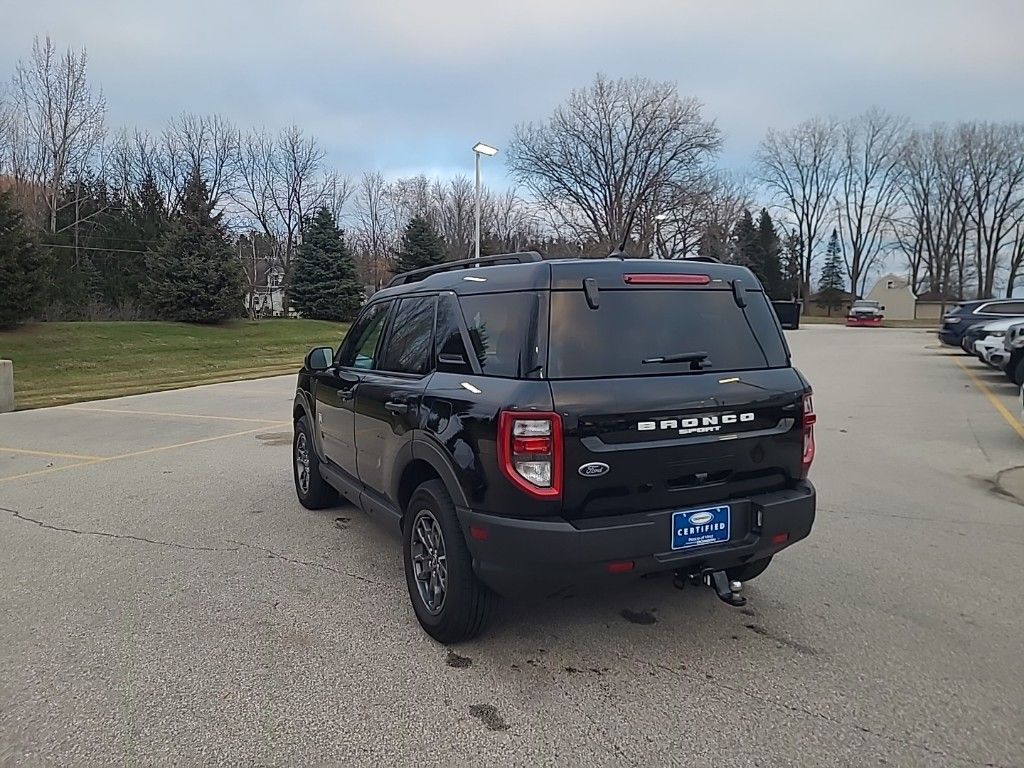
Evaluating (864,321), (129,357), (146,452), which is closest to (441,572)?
(146,452)

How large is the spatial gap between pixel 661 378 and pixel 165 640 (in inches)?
111

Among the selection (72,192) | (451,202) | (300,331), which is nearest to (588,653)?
(300,331)

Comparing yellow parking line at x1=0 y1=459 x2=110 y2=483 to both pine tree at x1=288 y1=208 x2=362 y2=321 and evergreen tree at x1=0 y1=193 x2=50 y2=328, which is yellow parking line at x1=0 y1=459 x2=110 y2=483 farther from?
pine tree at x1=288 y1=208 x2=362 y2=321

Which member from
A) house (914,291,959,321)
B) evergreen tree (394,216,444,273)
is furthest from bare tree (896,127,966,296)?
evergreen tree (394,216,444,273)

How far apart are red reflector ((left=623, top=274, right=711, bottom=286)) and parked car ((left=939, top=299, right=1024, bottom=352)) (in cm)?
2236

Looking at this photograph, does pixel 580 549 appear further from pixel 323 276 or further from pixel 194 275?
pixel 323 276

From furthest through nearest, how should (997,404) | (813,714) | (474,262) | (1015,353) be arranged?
(1015,353), (997,404), (474,262), (813,714)

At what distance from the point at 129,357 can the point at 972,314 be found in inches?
1005

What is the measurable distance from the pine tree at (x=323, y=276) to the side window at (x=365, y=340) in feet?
103

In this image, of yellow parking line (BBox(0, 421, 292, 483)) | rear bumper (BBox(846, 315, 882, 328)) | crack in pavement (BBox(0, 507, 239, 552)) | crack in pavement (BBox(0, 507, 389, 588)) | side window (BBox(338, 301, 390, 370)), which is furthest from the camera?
rear bumper (BBox(846, 315, 882, 328))

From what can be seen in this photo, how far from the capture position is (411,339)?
14.8 feet

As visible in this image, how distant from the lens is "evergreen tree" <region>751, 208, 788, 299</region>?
7309 cm

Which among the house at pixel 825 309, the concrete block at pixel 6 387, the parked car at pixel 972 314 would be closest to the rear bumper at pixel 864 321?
the house at pixel 825 309

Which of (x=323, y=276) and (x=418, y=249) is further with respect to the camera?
(x=418, y=249)
